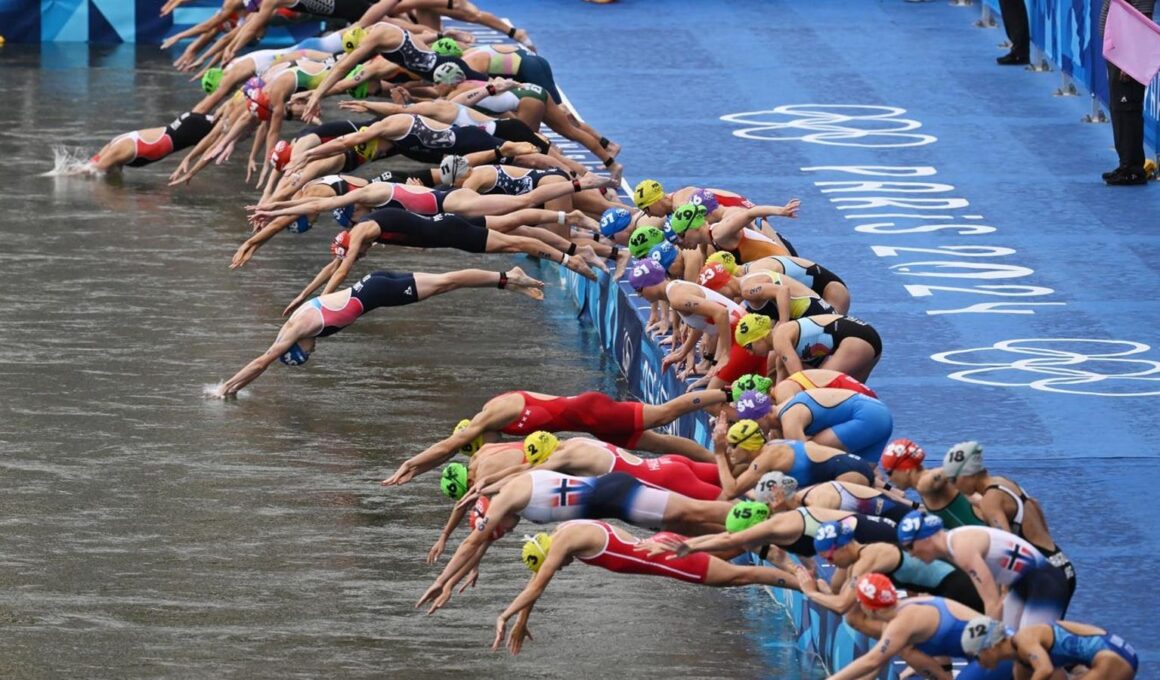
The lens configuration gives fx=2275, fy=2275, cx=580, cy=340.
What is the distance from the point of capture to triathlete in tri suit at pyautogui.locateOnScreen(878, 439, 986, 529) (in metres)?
11.5

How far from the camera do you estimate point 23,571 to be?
1375 cm

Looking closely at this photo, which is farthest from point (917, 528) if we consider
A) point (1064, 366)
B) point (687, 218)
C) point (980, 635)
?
point (1064, 366)

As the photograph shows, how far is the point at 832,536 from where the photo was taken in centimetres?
1101

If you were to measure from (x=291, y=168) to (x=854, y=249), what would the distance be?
494cm

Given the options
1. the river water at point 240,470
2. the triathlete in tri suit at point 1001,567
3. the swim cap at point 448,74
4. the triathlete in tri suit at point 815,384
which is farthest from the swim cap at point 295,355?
the triathlete in tri suit at point 1001,567

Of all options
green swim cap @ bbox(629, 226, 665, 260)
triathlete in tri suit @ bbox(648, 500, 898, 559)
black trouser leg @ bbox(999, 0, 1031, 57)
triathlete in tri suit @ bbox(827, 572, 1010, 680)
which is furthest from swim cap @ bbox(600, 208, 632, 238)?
black trouser leg @ bbox(999, 0, 1031, 57)

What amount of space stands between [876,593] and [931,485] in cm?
113

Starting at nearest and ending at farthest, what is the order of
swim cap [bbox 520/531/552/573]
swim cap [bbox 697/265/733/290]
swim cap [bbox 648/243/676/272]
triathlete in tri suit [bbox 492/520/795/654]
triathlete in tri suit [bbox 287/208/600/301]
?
triathlete in tri suit [bbox 492/520/795/654] < swim cap [bbox 520/531/552/573] < swim cap [bbox 697/265/733/290] < swim cap [bbox 648/243/676/272] < triathlete in tri suit [bbox 287/208/600/301]

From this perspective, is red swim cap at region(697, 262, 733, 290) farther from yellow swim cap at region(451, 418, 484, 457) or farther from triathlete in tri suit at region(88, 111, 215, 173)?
triathlete in tri suit at region(88, 111, 215, 173)

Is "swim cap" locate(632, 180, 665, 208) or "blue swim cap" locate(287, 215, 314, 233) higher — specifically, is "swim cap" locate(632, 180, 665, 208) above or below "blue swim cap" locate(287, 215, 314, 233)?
above

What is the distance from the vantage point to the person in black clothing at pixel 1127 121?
20484mm

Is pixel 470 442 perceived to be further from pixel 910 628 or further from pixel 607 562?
pixel 910 628

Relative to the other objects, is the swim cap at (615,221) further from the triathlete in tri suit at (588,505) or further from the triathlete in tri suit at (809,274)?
the triathlete in tri suit at (588,505)

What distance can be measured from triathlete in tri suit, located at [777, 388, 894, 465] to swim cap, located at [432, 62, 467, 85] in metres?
7.92
